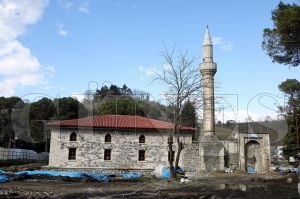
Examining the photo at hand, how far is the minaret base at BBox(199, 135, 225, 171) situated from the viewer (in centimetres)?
2405

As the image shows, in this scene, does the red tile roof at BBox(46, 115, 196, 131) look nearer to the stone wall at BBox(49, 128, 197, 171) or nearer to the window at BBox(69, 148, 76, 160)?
the stone wall at BBox(49, 128, 197, 171)

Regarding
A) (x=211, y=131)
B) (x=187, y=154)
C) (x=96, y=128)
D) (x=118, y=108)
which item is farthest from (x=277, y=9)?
(x=118, y=108)

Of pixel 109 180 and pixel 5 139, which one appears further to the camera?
pixel 5 139

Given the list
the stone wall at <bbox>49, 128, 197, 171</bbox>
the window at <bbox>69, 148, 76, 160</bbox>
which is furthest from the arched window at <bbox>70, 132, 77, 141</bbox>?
the window at <bbox>69, 148, 76, 160</bbox>

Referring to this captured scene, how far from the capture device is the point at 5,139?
39.0 meters

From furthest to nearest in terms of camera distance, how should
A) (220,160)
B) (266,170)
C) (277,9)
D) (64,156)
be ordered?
1. (266,170)
2. (220,160)
3. (64,156)
4. (277,9)

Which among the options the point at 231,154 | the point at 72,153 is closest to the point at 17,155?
the point at 72,153

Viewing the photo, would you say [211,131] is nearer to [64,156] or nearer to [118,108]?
[64,156]

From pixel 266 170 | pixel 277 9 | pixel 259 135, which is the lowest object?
pixel 266 170

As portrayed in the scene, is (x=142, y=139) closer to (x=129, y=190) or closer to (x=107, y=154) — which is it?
(x=107, y=154)

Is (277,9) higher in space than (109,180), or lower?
higher

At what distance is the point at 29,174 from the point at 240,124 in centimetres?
3177

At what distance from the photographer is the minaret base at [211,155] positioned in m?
24.0

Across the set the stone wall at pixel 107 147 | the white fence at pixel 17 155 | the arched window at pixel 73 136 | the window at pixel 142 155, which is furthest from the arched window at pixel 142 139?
the white fence at pixel 17 155
